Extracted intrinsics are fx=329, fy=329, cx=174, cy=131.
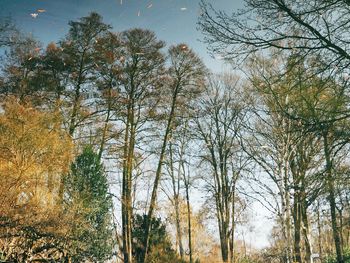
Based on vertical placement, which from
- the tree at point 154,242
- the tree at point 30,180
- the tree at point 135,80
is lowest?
the tree at point 154,242

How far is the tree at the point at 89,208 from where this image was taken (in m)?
13.1

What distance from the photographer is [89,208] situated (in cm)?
1413

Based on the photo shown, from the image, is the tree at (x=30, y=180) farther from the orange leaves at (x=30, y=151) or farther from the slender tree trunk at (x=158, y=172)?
the slender tree trunk at (x=158, y=172)

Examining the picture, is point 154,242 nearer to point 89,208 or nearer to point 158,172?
point 158,172

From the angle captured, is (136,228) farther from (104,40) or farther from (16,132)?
(104,40)

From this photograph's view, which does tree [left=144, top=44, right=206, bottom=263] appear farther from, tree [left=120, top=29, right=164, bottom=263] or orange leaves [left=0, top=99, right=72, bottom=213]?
orange leaves [left=0, top=99, right=72, bottom=213]

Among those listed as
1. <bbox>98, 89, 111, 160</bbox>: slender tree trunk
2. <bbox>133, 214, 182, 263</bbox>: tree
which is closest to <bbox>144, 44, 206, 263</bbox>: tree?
<bbox>98, 89, 111, 160</bbox>: slender tree trunk

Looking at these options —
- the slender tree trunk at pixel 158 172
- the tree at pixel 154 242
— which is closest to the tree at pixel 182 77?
the slender tree trunk at pixel 158 172

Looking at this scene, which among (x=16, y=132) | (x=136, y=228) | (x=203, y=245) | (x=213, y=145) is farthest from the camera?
(x=203, y=245)

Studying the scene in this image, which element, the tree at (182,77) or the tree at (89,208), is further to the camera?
the tree at (182,77)

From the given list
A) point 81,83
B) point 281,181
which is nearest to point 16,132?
point 81,83

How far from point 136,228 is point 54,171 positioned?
6.72 metres

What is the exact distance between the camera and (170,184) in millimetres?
20109

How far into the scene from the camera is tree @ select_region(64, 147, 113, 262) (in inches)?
515
